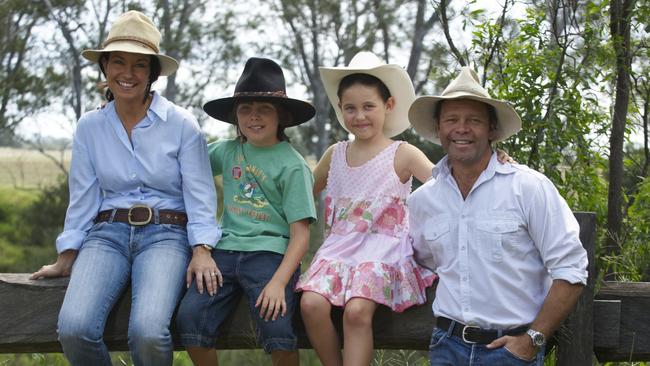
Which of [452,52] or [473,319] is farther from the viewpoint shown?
[452,52]

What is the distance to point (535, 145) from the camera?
195 inches

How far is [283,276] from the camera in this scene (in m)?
4.03

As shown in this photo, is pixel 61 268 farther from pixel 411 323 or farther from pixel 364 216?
pixel 411 323

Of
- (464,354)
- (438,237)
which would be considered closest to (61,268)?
(438,237)

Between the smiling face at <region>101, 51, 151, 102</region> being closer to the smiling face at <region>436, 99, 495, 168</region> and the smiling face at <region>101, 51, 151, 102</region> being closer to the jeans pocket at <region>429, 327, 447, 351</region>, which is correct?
the smiling face at <region>436, 99, 495, 168</region>

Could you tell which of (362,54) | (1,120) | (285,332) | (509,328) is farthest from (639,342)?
(1,120)

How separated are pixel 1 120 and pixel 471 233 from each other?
19.3m

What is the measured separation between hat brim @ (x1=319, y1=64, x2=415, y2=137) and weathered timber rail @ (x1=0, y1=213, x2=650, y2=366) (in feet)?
2.96

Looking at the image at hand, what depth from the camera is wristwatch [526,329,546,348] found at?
11.6ft

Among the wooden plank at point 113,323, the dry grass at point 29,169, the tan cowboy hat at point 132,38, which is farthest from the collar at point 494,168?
the dry grass at point 29,169

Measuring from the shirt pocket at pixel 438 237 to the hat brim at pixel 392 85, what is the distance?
839mm

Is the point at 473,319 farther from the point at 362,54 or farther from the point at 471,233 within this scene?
the point at 362,54

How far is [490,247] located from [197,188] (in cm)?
135

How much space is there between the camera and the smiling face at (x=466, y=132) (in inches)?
147
